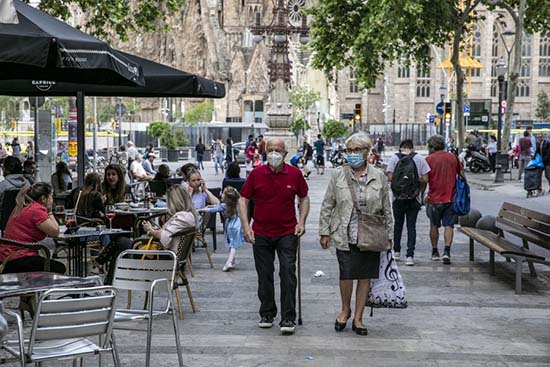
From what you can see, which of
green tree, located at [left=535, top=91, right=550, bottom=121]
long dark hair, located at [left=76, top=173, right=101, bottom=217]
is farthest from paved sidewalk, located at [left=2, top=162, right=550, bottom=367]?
green tree, located at [left=535, top=91, right=550, bottom=121]

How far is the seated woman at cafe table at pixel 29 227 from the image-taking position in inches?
344

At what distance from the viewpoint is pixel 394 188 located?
13141mm

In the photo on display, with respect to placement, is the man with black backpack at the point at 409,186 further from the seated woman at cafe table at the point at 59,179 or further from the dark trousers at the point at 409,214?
the seated woman at cafe table at the point at 59,179

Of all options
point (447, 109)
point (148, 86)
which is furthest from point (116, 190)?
point (447, 109)

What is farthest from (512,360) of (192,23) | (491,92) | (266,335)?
(192,23)

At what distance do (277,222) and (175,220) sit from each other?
4.69ft

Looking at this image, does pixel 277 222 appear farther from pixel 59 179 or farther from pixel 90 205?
pixel 59 179

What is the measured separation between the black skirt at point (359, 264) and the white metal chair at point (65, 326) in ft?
10.6

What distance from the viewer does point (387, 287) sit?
8.79 metres

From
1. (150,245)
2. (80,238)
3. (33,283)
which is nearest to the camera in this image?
(33,283)

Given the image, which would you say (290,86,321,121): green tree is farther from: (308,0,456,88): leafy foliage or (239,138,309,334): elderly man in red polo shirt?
(239,138,309,334): elderly man in red polo shirt

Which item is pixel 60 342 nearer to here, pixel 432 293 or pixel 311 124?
pixel 432 293

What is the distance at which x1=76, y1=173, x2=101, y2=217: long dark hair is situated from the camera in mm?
11867

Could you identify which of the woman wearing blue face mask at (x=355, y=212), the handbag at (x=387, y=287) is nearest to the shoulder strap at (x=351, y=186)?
the woman wearing blue face mask at (x=355, y=212)
